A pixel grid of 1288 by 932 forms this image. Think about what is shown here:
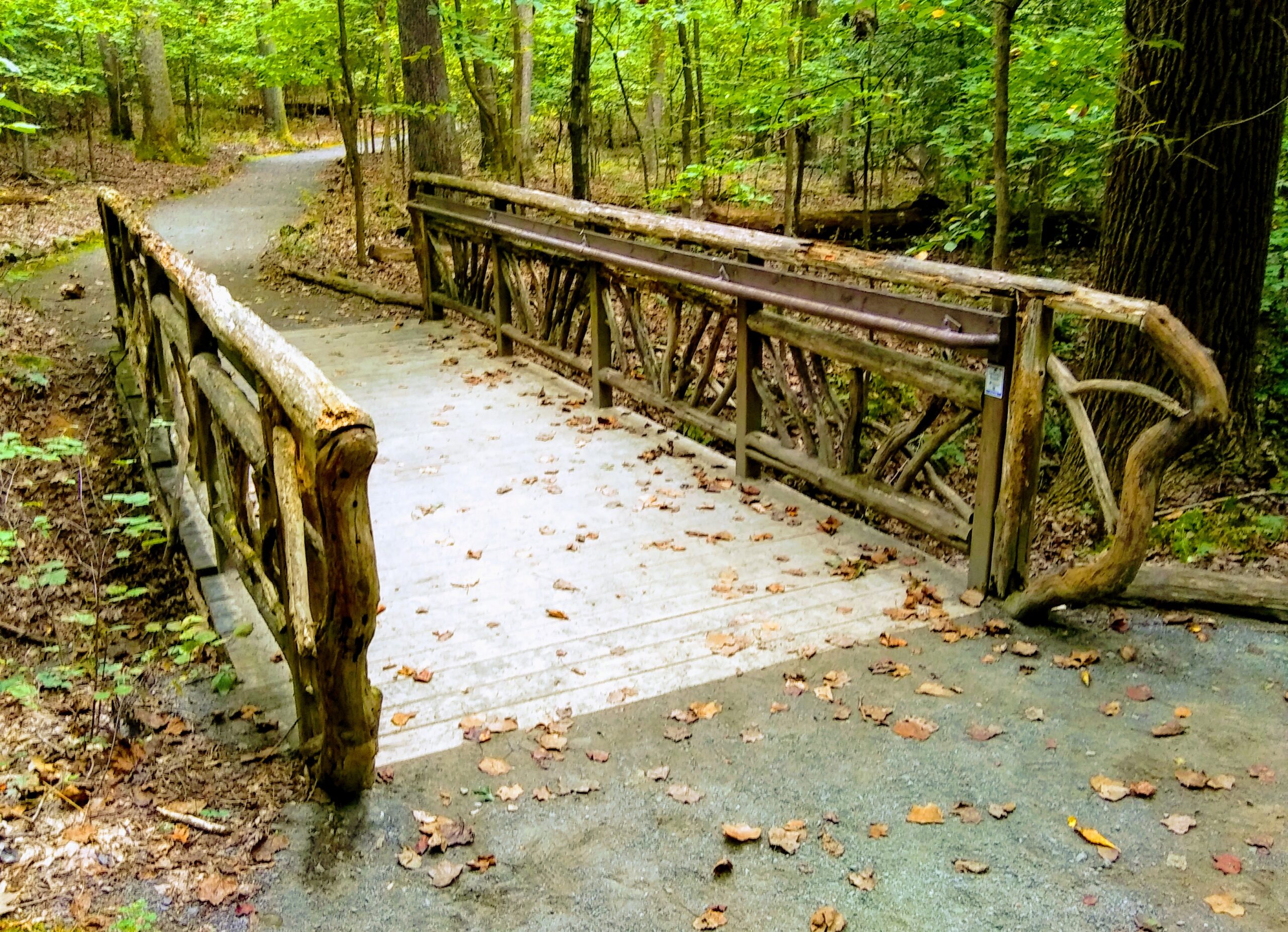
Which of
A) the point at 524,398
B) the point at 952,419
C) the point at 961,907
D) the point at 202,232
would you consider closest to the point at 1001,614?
the point at 952,419

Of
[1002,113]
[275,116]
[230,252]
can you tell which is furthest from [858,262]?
[275,116]

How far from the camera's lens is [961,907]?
2.71 m

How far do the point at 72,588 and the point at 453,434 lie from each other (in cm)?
266

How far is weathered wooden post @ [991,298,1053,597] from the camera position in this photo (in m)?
4.07

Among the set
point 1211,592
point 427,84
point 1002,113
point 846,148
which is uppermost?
point 427,84

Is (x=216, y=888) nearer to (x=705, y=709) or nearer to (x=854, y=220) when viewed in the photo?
(x=705, y=709)

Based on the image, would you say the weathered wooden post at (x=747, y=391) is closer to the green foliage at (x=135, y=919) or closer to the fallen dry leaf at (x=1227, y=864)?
the fallen dry leaf at (x=1227, y=864)

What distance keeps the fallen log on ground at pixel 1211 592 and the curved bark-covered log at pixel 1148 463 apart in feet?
0.72

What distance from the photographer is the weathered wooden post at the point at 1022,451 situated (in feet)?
13.4

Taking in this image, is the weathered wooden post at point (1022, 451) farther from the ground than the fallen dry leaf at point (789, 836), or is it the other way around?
the weathered wooden post at point (1022, 451)

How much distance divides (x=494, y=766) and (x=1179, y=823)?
6.85 ft

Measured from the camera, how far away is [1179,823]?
2.97 metres

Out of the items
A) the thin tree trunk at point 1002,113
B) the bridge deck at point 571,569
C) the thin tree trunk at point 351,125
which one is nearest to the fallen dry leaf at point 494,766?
the bridge deck at point 571,569

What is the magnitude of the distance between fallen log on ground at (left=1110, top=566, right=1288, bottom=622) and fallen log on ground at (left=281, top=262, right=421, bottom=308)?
28.1 ft
